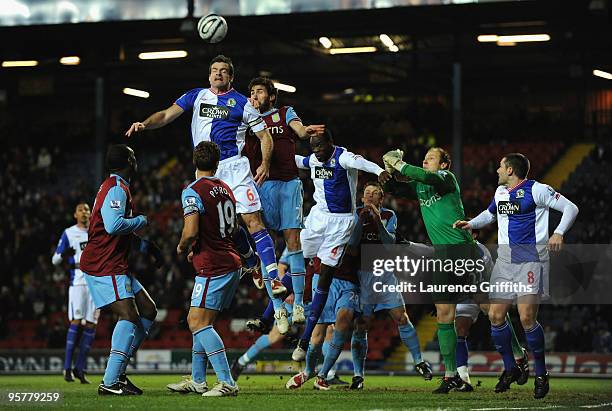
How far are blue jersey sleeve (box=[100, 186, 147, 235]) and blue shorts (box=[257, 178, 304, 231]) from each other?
227cm

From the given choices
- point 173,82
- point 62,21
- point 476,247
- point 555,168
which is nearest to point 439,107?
point 555,168

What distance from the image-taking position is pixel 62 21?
81.0ft

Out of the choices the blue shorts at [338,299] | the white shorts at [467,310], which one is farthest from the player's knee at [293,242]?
the white shorts at [467,310]

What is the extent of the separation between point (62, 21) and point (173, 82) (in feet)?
33.8

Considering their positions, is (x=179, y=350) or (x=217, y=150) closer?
(x=217, y=150)

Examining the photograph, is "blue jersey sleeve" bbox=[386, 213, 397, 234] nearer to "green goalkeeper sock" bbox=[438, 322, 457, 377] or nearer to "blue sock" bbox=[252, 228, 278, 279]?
"green goalkeeper sock" bbox=[438, 322, 457, 377]

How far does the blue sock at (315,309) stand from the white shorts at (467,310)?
1666 millimetres

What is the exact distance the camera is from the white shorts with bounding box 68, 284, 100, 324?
17.7 m

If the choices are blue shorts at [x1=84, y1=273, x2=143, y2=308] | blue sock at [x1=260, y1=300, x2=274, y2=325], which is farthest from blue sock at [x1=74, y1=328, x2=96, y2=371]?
blue shorts at [x1=84, y1=273, x2=143, y2=308]

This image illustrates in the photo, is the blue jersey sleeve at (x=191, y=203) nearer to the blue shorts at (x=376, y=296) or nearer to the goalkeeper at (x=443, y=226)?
the goalkeeper at (x=443, y=226)

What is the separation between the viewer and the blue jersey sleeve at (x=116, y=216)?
35.7ft

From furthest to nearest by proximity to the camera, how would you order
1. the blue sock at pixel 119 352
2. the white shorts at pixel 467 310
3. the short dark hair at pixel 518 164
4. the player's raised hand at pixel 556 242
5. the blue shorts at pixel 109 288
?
1. the white shorts at pixel 467 310
2. the short dark hair at pixel 518 164
3. the player's raised hand at pixel 556 242
4. the blue shorts at pixel 109 288
5. the blue sock at pixel 119 352

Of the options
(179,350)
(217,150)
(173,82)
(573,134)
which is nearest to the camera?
(217,150)

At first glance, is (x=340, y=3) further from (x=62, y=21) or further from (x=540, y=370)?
(x=540, y=370)
